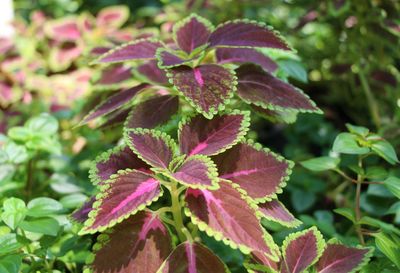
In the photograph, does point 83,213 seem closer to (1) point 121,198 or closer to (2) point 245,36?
(1) point 121,198

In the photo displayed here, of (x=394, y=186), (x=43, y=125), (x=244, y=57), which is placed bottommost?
(x=43, y=125)

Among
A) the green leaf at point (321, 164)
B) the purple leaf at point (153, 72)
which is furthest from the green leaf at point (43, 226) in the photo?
the green leaf at point (321, 164)

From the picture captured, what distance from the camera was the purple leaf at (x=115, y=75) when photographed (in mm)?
1244

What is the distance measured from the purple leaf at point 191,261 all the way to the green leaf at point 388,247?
0.28 metres

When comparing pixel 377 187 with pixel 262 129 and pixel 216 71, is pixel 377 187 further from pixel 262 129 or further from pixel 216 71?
pixel 262 129

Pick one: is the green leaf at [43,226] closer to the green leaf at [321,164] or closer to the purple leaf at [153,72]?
the purple leaf at [153,72]

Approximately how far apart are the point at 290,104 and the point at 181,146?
23cm

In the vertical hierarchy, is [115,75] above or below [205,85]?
below

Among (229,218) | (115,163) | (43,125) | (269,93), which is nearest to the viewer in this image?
(229,218)

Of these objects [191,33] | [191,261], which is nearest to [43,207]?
[191,261]

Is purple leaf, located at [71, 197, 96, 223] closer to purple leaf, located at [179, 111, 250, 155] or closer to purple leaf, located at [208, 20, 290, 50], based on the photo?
purple leaf, located at [179, 111, 250, 155]

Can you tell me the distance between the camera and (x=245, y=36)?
3.08ft

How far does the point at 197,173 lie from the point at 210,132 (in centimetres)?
13

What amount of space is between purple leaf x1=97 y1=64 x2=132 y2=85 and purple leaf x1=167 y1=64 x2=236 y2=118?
1.21 ft
